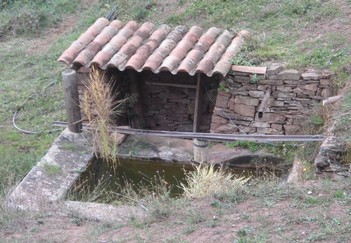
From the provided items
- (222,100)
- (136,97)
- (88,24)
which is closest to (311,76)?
(222,100)

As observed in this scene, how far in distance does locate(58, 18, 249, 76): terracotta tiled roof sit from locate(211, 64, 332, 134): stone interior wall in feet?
1.61

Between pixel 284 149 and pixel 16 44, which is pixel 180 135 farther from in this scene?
pixel 16 44

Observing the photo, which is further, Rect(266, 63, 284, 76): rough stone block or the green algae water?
Rect(266, 63, 284, 76): rough stone block

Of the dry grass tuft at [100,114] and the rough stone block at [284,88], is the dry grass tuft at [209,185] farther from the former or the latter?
the rough stone block at [284,88]

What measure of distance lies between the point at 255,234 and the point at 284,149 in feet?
11.6

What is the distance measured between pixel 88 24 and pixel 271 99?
19.9ft

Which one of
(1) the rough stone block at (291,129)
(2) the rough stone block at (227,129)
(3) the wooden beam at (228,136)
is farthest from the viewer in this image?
(2) the rough stone block at (227,129)

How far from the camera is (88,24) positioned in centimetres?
1463

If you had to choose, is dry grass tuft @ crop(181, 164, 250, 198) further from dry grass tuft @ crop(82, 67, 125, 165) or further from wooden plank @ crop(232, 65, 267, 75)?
wooden plank @ crop(232, 65, 267, 75)

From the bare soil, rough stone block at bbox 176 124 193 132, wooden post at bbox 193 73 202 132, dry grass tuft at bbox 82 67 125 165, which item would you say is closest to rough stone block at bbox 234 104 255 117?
wooden post at bbox 193 73 202 132

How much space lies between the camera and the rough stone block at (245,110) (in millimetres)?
10203

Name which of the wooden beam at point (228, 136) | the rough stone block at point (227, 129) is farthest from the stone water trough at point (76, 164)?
the rough stone block at point (227, 129)

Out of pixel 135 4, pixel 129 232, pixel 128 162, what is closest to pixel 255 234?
pixel 129 232

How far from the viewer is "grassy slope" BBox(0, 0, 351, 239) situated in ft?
33.6
